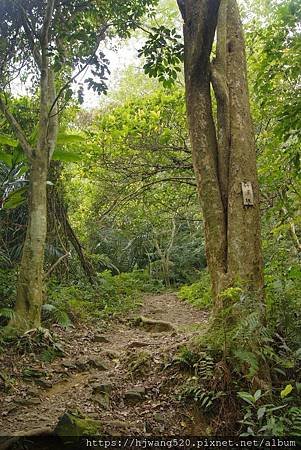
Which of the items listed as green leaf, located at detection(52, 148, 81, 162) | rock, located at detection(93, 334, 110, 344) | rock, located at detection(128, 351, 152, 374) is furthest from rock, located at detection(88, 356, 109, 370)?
green leaf, located at detection(52, 148, 81, 162)

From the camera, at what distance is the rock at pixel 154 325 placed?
849cm

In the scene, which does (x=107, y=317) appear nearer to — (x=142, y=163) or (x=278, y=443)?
(x=142, y=163)

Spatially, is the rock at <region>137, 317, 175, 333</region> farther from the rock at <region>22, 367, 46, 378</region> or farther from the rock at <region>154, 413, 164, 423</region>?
the rock at <region>154, 413, 164, 423</region>

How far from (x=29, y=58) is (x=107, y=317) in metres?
5.30

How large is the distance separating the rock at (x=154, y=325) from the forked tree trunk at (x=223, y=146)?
4.14m

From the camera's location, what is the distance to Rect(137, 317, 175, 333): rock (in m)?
8.49

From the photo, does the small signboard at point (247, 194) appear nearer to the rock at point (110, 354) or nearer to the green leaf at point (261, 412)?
the green leaf at point (261, 412)

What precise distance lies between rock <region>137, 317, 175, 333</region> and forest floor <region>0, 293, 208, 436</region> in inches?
75.2

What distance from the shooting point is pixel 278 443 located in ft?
10.8

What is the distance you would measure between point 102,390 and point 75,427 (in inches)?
39.4

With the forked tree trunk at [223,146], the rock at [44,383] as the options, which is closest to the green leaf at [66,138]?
the forked tree trunk at [223,146]

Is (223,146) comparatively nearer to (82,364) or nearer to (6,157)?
(82,364)

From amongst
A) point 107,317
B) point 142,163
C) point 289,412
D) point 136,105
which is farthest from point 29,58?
point 289,412

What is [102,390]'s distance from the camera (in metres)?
4.47
